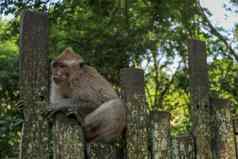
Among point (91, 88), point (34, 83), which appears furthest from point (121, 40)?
point (34, 83)

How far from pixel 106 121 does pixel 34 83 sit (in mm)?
851

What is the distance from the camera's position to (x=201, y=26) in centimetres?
1316

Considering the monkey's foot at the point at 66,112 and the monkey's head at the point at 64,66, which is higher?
the monkey's head at the point at 64,66

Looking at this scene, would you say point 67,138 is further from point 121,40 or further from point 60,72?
point 121,40

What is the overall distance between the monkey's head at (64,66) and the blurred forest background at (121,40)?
207cm

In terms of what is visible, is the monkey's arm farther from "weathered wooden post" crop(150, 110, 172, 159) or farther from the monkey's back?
"weathered wooden post" crop(150, 110, 172, 159)

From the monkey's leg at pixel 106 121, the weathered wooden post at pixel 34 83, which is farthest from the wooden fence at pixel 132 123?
the monkey's leg at pixel 106 121

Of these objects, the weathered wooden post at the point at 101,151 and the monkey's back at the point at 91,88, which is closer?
the weathered wooden post at the point at 101,151

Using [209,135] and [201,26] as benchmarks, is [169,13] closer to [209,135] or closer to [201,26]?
[201,26]

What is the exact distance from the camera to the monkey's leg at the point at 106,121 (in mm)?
3867

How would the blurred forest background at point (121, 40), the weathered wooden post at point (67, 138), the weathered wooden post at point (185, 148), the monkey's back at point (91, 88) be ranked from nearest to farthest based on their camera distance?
the weathered wooden post at point (67, 138) < the weathered wooden post at point (185, 148) < the monkey's back at point (91, 88) < the blurred forest background at point (121, 40)

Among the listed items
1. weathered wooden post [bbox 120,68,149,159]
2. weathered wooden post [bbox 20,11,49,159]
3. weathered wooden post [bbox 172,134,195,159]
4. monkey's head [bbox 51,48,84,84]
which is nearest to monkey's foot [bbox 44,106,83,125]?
weathered wooden post [bbox 20,11,49,159]

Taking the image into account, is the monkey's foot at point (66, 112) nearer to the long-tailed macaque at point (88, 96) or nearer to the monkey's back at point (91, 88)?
the long-tailed macaque at point (88, 96)

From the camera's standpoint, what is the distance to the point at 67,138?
3.09 m
